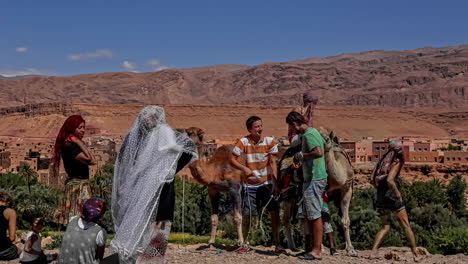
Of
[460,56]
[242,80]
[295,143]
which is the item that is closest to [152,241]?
[295,143]

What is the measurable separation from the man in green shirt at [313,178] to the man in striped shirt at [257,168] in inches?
20.7

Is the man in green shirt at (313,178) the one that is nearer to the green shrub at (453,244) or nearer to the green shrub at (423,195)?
the green shrub at (453,244)

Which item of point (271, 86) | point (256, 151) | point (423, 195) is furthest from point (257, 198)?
point (271, 86)

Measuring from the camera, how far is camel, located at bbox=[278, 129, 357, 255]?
24.8ft

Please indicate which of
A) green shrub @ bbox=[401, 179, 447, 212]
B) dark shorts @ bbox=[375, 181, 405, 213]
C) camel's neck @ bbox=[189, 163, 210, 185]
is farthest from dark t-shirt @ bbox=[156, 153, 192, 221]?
green shrub @ bbox=[401, 179, 447, 212]

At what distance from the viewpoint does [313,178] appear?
6707mm

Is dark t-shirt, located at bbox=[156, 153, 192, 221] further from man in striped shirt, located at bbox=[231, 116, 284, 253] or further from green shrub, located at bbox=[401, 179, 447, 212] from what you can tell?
green shrub, located at bbox=[401, 179, 447, 212]

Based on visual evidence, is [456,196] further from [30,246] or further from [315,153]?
[30,246]

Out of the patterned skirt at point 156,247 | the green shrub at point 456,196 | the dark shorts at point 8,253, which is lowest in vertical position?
the green shrub at point 456,196

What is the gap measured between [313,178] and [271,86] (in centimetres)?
15788

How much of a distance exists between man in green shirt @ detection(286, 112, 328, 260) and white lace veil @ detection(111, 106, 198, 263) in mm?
1889

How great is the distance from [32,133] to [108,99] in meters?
60.0

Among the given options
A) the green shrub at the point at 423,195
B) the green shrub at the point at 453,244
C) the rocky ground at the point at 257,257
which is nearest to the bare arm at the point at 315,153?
the rocky ground at the point at 257,257

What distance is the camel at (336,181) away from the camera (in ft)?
24.8
